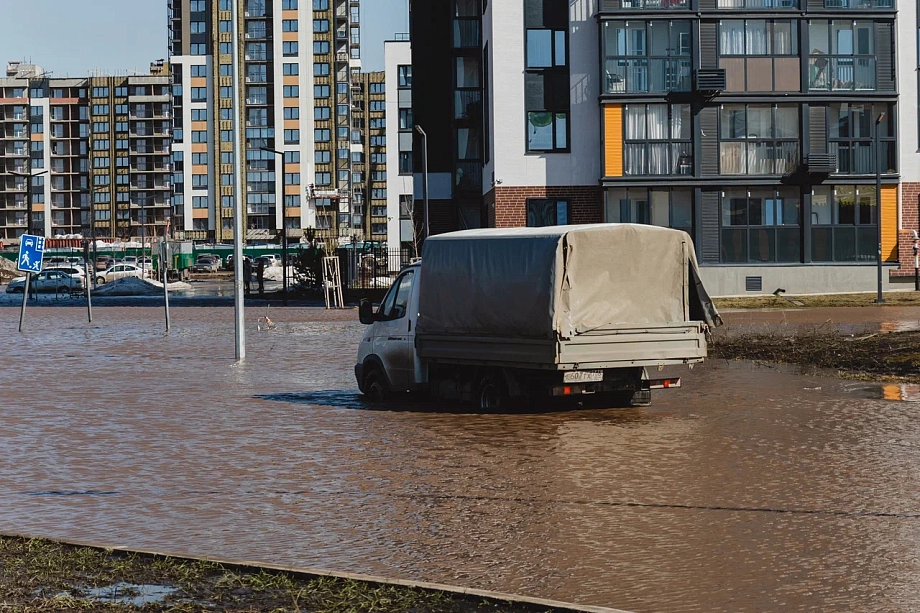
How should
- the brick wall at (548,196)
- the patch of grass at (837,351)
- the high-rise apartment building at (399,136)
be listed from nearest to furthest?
the patch of grass at (837,351) < the brick wall at (548,196) < the high-rise apartment building at (399,136)

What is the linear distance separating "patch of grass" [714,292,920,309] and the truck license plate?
97.4 ft

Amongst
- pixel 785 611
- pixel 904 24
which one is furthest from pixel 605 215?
pixel 785 611

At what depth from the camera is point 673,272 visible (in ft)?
57.0

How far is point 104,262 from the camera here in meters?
136

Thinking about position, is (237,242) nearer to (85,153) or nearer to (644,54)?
(644,54)

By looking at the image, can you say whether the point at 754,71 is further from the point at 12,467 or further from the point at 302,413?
the point at 12,467

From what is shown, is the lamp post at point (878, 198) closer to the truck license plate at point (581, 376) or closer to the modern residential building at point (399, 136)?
the truck license plate at point (581, 376)

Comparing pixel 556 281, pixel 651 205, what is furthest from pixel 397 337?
pixel 651 205

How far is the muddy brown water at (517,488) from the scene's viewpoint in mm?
7812

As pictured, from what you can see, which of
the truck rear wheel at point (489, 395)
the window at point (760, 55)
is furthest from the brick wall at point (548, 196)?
the truck rear wheel at point (489, 395)

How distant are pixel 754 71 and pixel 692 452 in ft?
133

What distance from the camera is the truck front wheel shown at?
60.6ft

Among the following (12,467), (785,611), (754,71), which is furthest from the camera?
(754,71)

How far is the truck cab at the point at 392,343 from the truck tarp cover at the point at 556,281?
1.00 feet
